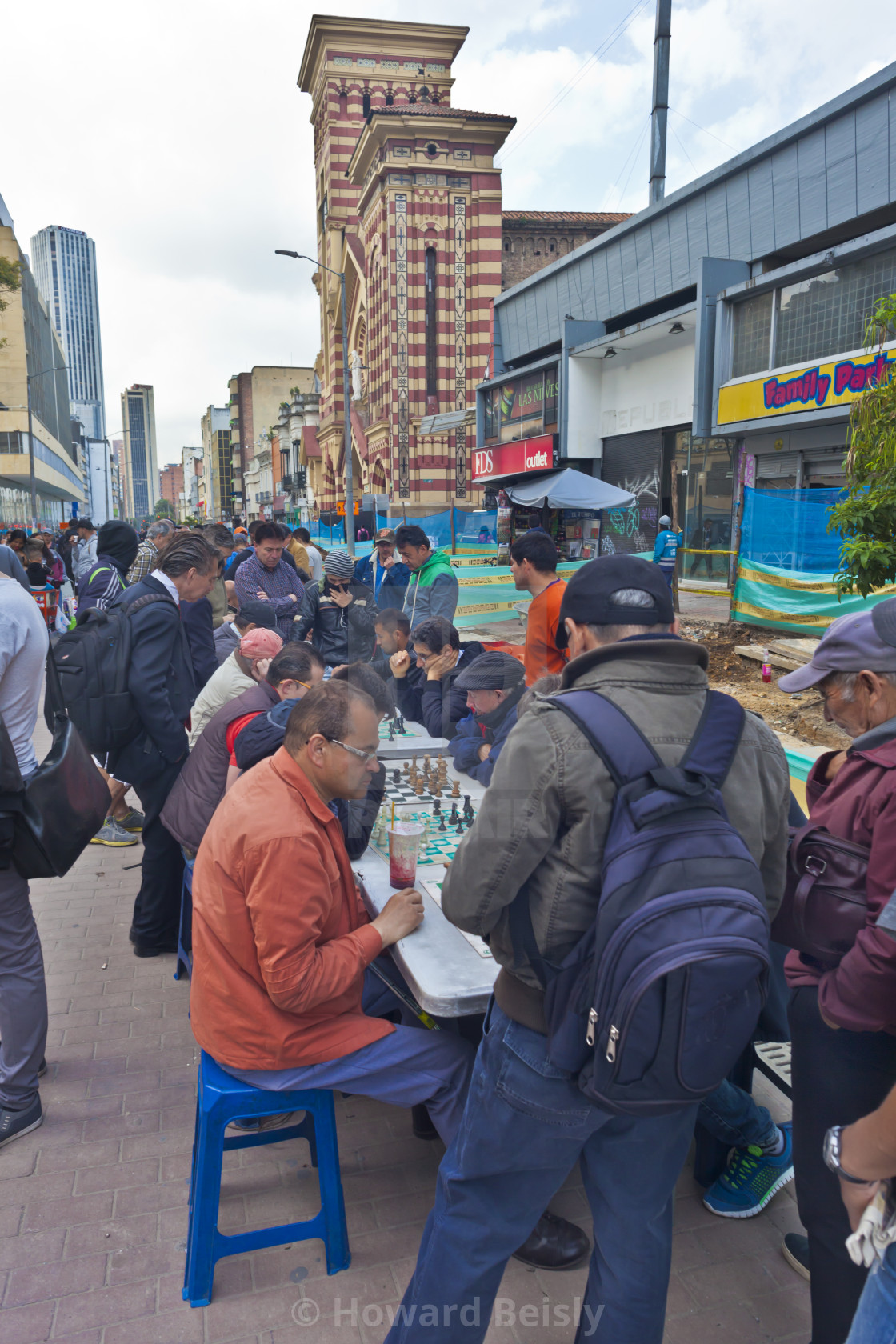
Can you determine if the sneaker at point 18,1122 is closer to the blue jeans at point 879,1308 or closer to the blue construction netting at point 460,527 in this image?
the blue jeans at point 879,1308

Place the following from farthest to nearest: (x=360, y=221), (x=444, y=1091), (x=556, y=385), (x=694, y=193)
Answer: (x=360, y=221) < (x=556, y=385) < (x=694, y=193) < (x=444, y=1091)

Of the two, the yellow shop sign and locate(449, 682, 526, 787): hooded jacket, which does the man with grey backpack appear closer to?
locate(449, 682, 526, 787): hooded jacket

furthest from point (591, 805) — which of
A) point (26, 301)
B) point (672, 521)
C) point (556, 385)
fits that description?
point (26, 301)

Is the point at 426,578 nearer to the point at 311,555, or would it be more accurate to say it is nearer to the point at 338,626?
the point at 338,626

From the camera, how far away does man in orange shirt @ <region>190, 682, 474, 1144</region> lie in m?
2.33

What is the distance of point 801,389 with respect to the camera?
44.8 ft

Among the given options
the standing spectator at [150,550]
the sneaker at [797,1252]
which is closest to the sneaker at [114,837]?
Answer: the standing spectator at [150,550]

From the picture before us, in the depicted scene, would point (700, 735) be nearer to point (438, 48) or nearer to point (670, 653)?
point (670, 653)

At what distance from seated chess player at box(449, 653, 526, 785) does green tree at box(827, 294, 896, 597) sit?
4272 millimetres

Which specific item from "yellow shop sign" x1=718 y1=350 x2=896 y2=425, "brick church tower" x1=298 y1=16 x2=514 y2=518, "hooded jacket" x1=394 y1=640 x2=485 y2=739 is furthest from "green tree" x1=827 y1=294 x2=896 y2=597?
"brick church tower" x1=298 y1=16 x2=514 y2=518

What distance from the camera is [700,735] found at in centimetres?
175

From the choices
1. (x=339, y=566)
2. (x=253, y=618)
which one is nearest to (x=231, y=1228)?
(x=253, y=618)

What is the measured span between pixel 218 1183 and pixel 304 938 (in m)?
0.84

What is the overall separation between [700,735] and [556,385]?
2163 centimetres
